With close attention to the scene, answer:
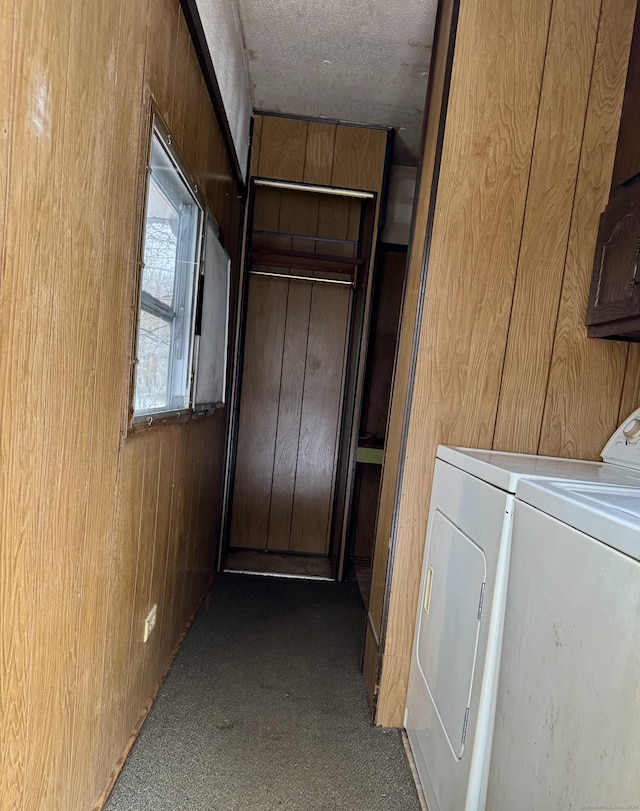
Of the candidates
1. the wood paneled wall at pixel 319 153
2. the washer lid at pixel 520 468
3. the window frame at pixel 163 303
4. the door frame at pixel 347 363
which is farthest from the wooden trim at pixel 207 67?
the washer lid at pixel 520 468

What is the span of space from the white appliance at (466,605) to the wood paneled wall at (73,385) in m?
0.86

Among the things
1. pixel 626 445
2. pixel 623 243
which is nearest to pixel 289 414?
pixel 626 445

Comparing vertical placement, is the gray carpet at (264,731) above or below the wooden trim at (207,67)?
below

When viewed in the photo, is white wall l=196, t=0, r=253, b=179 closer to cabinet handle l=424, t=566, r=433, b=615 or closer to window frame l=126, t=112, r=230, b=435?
window frame l=126, t=112, r=230, b=435

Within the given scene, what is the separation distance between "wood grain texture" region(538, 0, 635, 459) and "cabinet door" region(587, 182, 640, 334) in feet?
0.17

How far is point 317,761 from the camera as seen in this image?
1.51 metres

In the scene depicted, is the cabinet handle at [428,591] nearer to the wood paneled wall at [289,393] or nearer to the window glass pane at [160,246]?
the window glass pane at [160,246]

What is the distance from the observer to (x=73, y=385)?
0.92 meters

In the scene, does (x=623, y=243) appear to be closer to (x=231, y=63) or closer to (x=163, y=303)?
(x=163, y=303)

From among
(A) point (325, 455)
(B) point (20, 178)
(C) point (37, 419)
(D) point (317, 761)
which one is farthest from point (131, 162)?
(A) point (325, 455)

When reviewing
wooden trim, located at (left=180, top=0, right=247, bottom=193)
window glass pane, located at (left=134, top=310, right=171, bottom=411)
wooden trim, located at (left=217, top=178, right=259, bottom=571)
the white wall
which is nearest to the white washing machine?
window glass pane, located at (left=134, top=310, right=171, bottom=411)

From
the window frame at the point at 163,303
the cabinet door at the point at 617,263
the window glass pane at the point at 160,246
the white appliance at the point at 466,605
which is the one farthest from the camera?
the cabinet door at the point at 617,263

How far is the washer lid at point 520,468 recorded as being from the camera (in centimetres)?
113

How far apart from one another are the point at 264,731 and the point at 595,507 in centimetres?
136
